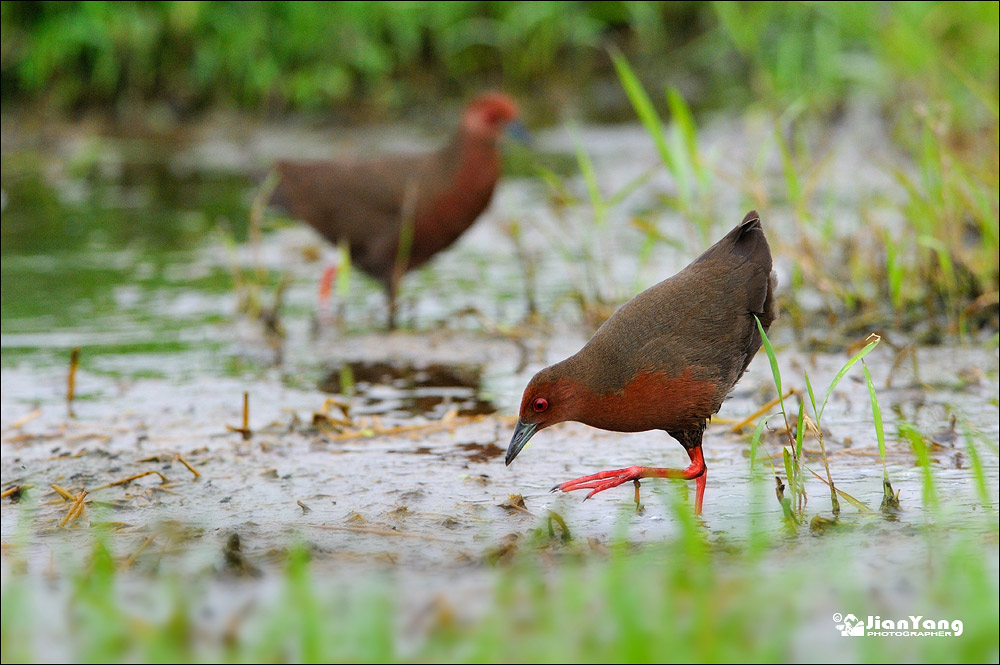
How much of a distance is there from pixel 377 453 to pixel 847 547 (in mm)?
1703

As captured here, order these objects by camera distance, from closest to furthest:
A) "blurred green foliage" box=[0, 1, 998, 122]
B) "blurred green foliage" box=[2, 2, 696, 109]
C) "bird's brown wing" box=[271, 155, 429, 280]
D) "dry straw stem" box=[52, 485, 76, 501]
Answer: "dry straw stem" box=[52, 485, 76, 501], "bird's brown wing" box=[271, 155, 429, 280], "blurred green foliage" box=[0, 1, 998, 122], "blurred green foliage" box=[2, 2, 696, 109]

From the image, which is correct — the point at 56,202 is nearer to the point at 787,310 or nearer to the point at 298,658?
the point at 787,310

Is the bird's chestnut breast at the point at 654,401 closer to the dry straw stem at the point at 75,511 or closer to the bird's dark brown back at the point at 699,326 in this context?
the bird's dark brown back at the point at 699,326

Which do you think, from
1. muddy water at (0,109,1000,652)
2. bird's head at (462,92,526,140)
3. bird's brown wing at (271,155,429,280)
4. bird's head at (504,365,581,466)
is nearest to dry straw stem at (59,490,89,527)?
muddy water at (0,109,1000,652)

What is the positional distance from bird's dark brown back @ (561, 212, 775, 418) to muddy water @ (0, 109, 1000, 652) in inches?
13.2

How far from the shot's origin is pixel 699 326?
11.8 feet

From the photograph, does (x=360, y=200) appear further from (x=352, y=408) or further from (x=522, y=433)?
(x=522, y=433)

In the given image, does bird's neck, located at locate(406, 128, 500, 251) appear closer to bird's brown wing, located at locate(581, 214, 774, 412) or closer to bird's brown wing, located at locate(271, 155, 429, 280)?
bird's brown wing, located at locate(271, 155, 429, 280)

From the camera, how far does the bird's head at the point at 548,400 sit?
352cm

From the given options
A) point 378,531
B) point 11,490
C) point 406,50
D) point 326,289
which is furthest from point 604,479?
point 406,50

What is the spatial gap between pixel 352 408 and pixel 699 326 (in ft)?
5.49

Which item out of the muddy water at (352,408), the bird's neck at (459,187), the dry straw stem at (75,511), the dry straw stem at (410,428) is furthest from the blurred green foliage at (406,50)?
the dry straw stem at (75,511)

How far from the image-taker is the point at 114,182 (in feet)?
32.2

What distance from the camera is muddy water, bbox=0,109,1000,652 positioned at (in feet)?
10.8
